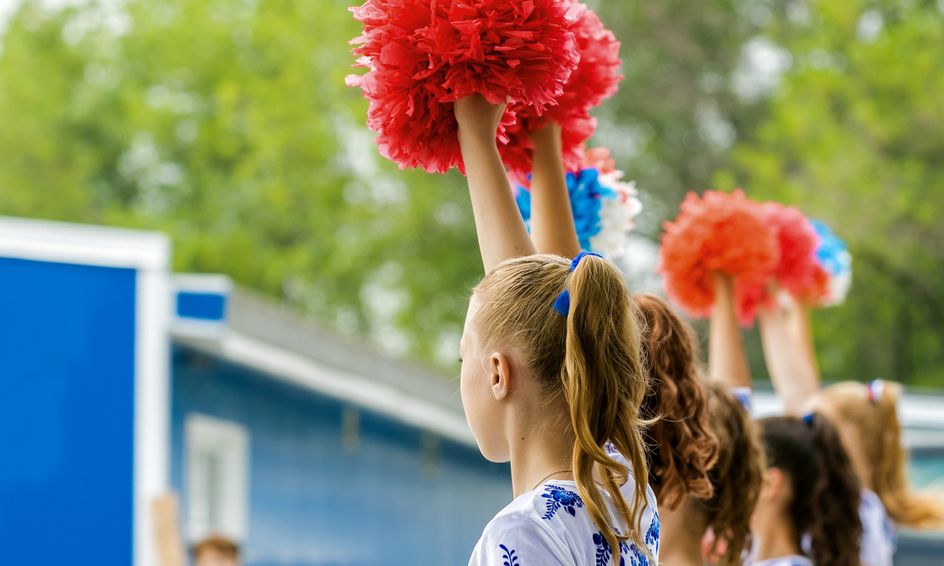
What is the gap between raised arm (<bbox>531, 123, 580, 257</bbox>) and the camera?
91.4 inches

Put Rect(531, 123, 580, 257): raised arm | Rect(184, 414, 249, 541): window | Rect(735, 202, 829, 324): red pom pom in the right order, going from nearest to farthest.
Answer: Rect(531, 123, 580, 257): raised arm < Rect(735, 202, 829, 324): red pom pom < Rect(184, 414, 249, 541): window

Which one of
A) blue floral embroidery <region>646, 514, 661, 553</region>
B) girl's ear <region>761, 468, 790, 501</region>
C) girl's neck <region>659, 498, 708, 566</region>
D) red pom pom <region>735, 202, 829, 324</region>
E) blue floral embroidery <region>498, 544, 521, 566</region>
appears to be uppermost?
red pom pom <region>735, 202, 829, 324</region>

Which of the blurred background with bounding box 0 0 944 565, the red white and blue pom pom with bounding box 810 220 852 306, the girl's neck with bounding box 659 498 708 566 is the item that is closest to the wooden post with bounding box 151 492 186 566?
the blurred background with bounding box 0 0 944 565

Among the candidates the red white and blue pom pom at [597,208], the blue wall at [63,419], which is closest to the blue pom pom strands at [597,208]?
the red white and blue pom pom at [597,208]

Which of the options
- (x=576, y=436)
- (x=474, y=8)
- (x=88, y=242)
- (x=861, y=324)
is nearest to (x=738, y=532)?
(x=576, y=436)

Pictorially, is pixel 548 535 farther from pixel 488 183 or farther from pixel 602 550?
pixel 488 183

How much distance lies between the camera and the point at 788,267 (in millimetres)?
4098

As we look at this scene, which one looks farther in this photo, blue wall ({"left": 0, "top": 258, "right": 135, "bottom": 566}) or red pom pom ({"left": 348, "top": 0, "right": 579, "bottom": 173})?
blue wall ({"left": 0, "top": 258, "right": 135, "bottom": 566})

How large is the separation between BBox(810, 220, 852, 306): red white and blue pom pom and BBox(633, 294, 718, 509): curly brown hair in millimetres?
1623

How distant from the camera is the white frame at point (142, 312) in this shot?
6961 mm

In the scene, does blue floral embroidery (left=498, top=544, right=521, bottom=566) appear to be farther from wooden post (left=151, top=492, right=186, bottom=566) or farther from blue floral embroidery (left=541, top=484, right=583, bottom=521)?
wooden post (left=151, top=492, right=186, bottom=566)

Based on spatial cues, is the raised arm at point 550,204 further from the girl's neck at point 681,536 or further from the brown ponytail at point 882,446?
the brown ponytail at point 882,446

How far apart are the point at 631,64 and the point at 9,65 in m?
11.8

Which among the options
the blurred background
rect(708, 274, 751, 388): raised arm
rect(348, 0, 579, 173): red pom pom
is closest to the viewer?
rect(348, 0, 579, 173): red pom pom
